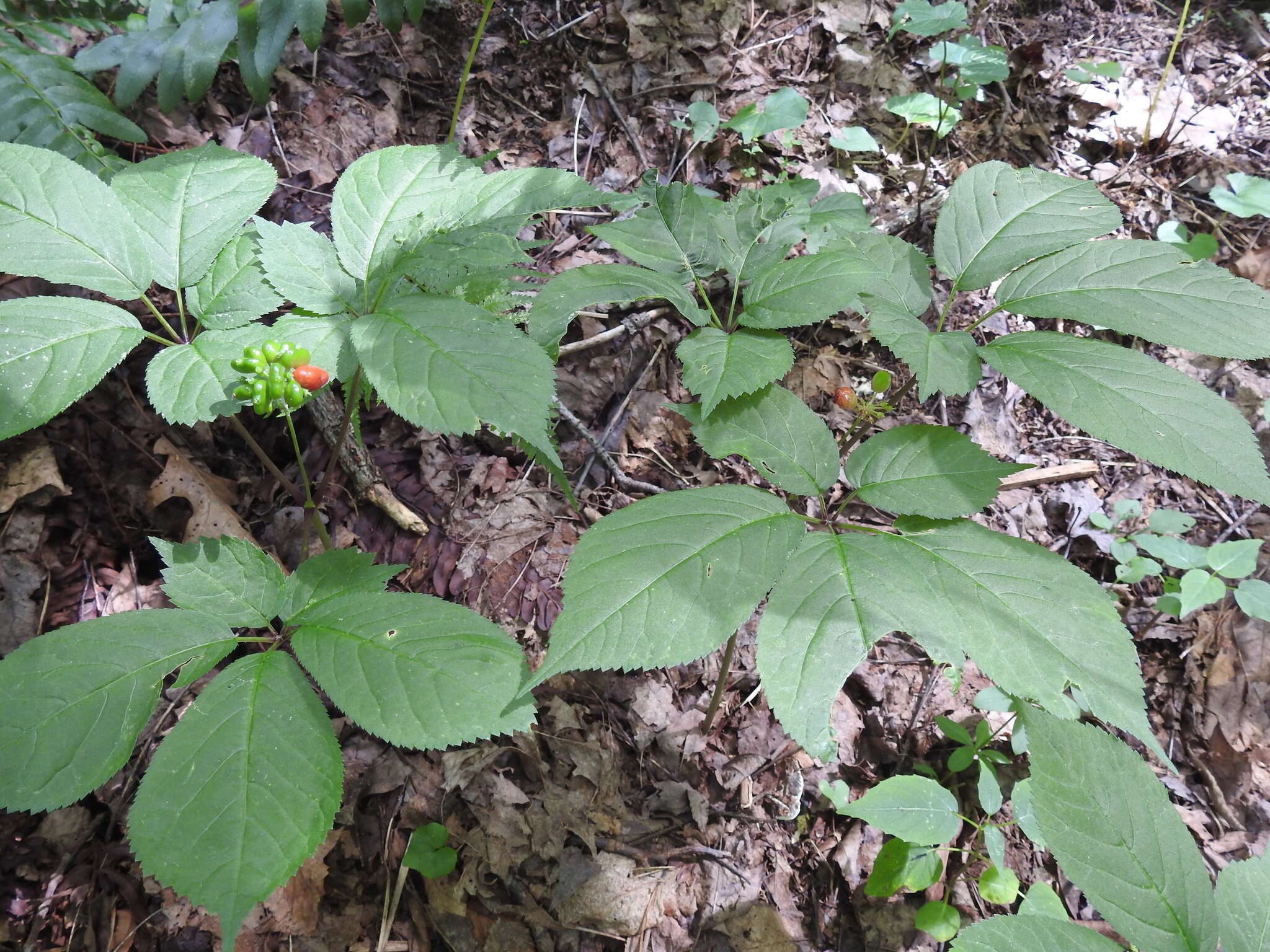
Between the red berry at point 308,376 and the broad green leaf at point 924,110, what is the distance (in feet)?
9.32

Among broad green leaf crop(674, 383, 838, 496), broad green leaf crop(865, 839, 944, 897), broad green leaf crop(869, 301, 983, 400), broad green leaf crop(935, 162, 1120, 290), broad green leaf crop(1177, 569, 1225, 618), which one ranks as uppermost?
broad green leaf crop(935, 162, 1120, 290)

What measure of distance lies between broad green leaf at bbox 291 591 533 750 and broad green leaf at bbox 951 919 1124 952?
0.81 metres

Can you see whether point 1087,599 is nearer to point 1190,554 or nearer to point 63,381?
point 1190,554

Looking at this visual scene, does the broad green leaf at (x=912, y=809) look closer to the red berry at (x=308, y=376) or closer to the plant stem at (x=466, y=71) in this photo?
the red berry at (x=308, y=376)

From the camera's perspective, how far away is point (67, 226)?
1360mm

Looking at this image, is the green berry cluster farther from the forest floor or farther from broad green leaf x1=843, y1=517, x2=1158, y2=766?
broad green leaf x1=843, y1=517, x2=1158, y2=766

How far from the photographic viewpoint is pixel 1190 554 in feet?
7.11

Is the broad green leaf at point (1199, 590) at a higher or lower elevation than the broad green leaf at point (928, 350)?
lower

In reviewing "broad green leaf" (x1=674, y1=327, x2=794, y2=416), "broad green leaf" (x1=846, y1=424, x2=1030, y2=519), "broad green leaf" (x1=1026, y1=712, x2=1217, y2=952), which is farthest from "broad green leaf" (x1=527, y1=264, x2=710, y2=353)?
"broad green leaf" (x1=1026, y1=712, x2=1217, y2=952)

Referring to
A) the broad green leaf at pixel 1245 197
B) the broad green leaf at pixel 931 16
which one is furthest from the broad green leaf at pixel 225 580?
the broad green leaf at pixel 1245 197

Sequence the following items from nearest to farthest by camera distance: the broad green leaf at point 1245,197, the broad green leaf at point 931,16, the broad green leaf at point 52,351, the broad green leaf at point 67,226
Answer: the broad green leaf at point 52,351, the broad green leaf at point 67,226, the broad green leaf at point 931,16, the broad green leaf at point 1245,197

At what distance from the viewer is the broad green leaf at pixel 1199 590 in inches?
81.3

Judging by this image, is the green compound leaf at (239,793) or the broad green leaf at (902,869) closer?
the green compound leaf at (239,793)

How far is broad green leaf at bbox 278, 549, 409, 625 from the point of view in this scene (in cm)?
146
